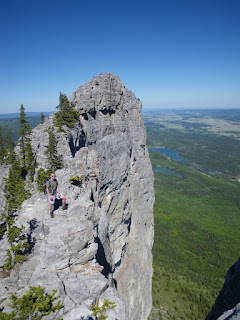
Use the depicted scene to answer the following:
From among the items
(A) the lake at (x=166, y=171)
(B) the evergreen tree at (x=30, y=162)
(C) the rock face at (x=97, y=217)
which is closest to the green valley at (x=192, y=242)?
(A) the lake at (x=166, y=171)

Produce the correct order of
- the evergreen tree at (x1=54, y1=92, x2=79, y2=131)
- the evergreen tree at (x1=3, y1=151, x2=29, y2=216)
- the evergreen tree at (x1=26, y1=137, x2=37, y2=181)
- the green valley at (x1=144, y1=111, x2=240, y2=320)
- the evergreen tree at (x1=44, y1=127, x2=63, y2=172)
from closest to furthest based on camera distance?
1. the evergreen tree at (x1=3, y1=151, x2=29, y2=216)
2. the evergreen tree at (x1=44, y1=127, x2=63, y2=172)
3. the evergreen tree at (x1=26, y1=137, x2=37, y2=181)
4. the evergreen tree at (x1=54, y1=92, x2=79, y2=131)
5. the green valley at (x1=144, y1=111, x2=240, y2=320)

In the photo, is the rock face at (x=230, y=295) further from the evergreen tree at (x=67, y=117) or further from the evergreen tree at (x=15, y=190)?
the evergreen tree at (x=67, y=117)

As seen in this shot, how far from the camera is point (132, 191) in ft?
90.4

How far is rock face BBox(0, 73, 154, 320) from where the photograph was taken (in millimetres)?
8867

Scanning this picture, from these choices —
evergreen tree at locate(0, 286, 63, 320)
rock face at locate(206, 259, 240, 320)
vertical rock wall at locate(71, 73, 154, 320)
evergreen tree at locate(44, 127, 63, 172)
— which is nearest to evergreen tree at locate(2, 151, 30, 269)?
evergreen tree at locate(0, 286, 63, 320)

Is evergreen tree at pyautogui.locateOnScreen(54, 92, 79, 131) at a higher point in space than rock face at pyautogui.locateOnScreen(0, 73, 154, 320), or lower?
higher

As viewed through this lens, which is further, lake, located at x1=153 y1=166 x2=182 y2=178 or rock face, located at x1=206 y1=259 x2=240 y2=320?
lake, located at x1=153 y1=166 x2=182 y2=178

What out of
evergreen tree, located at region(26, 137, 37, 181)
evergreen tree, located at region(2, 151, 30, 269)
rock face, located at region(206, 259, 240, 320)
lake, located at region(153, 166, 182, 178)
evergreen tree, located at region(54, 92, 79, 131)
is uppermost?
evergreen tree, located at region(54, 92, 79, 131)

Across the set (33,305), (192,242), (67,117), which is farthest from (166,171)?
(33,305)

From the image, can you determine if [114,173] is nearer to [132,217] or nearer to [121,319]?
[132,217]

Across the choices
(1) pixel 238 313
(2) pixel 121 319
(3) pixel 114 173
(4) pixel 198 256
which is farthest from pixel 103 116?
(4) pixel 198 256

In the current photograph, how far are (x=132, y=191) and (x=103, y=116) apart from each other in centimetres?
1133

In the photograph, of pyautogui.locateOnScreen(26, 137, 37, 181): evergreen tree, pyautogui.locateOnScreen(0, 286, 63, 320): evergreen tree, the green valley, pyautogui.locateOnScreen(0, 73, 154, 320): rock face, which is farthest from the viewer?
the green valley

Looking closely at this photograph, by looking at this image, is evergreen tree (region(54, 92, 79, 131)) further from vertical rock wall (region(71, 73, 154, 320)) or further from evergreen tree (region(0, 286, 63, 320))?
evergreen tree (region(0, 286, 63, 320))
